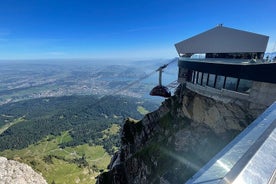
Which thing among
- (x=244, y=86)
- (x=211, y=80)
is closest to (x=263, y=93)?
(x=244, y=86)

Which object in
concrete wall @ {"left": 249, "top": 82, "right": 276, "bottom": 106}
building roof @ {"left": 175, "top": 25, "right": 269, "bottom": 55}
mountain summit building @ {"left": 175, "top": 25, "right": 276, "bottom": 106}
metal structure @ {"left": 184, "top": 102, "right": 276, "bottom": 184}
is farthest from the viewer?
building roof @ {"left": 175, "top": 25, "right": 269, "bottom": 55}

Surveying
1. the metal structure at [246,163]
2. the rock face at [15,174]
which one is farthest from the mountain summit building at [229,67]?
the rock face at [15,174]

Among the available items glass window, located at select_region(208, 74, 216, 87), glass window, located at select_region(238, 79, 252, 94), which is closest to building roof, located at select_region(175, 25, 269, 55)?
glass window, located at select_region(208, 74, 216, 87)

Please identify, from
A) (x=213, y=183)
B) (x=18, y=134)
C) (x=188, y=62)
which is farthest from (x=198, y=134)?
(x=18, y=134)

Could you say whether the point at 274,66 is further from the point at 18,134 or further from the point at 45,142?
the point at 18,134

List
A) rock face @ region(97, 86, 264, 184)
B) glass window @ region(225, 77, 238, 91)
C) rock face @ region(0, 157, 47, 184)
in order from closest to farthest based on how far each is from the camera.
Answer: glass window @ region(225, 77, 238, 91), rock face @ region(97, 86, 264, 184), rock face @ region(0, 157, 47, 184)

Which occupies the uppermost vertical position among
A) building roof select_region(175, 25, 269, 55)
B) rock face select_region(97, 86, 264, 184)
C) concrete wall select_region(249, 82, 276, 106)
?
building roof select_region(175, 25, 269, 55)

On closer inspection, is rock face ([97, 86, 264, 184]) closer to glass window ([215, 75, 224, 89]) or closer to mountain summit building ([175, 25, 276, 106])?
mountain summit building ([175, 25, 276, 106])

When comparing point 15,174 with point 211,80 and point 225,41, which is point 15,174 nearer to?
point 211,80
